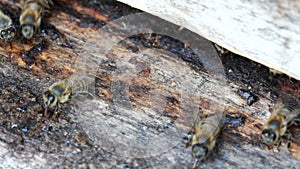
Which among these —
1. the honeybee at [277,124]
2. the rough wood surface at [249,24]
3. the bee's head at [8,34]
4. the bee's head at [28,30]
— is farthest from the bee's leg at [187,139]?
the bee's head at [8,34]

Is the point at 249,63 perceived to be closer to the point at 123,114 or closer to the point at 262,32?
the point at 262,32

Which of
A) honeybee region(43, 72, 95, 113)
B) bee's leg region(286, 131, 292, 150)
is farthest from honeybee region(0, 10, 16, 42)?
bee's leg region(286, 131, 292, 150)

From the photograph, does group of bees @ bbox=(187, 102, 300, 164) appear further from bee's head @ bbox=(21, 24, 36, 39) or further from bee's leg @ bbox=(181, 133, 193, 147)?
bee's head @ bbox=(21, 24, 36, 39)

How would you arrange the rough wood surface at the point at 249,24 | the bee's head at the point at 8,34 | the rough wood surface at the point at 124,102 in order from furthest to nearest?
the bee's head at the point at 8,34 → the rough wood surface at the point at 124,102 → the rough wood surface at the point at 249,24

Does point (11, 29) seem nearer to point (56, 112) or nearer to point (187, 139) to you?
point (56, 112)

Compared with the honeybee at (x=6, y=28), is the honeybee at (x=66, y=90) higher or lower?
lower

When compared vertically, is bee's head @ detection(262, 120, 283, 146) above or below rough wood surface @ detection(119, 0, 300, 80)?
below

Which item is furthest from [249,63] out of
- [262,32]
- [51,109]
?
[51,109]

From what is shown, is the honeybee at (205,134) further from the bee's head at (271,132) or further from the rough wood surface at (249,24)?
the rough wood surface at (249,24)
